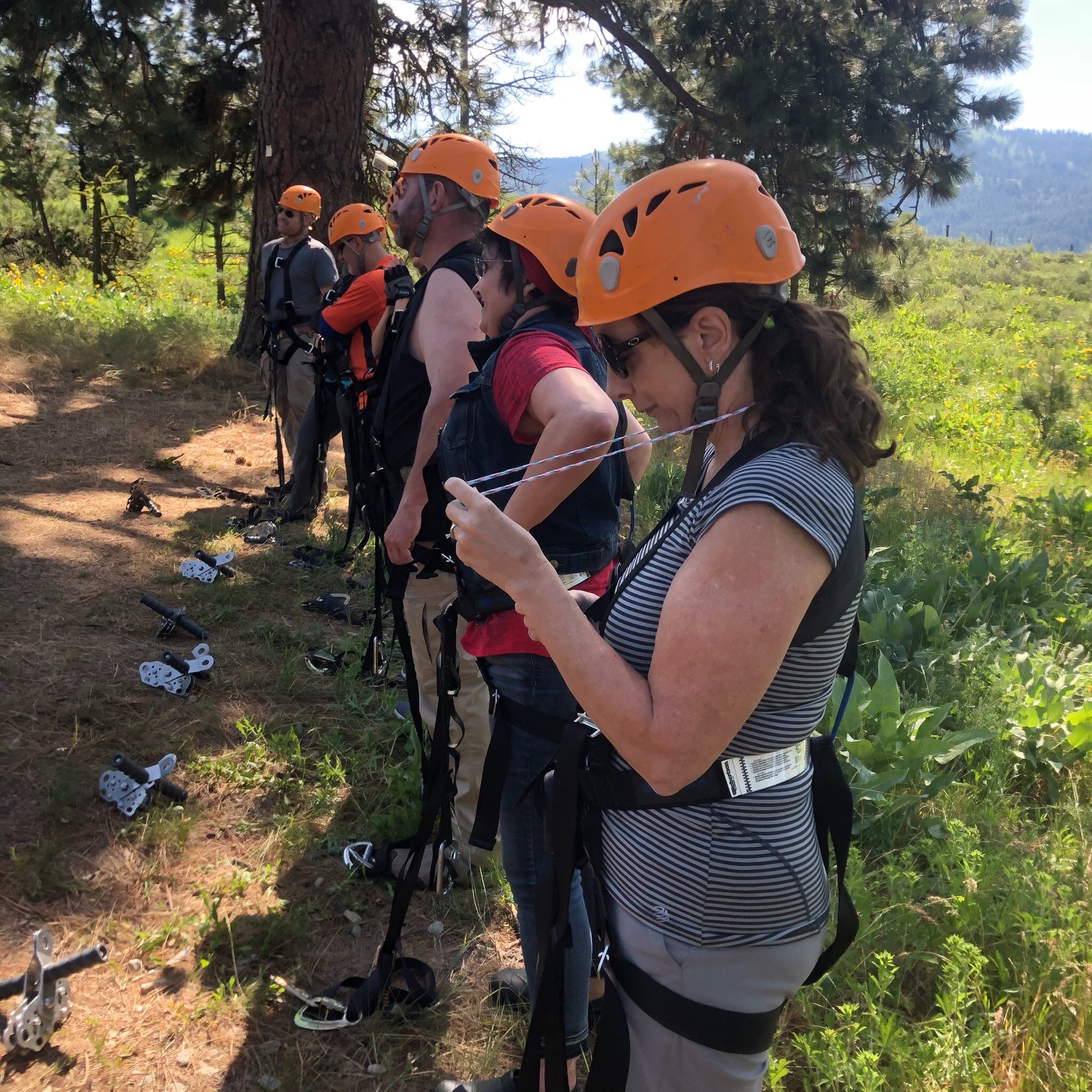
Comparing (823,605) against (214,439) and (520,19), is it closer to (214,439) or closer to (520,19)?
(214,439)

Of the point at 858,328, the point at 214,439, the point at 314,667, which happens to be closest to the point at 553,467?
the point at 314,667

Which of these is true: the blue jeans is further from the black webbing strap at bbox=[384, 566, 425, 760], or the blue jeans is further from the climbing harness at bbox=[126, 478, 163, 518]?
the climbing harness at bbox=[126, 478, 163, 518]

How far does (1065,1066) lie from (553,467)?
6.17 ft

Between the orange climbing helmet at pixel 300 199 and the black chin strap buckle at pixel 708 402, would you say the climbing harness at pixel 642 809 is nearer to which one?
the black chin strap buckle at pixel 708 402

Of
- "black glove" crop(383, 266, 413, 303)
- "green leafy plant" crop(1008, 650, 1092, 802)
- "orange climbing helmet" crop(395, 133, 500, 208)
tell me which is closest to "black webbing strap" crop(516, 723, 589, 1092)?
"orange climbing helmet" crop(395, 133, 500, 208)

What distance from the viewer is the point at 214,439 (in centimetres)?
873

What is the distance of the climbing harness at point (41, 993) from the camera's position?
2.36 m

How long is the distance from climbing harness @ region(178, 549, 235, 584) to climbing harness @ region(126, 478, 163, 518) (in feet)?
3.59

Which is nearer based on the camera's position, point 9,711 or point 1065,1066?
point 1065,1066

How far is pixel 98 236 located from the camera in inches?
672

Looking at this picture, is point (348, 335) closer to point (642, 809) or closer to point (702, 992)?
point (642, 809)

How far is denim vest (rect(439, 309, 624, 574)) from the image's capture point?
214 centimetres

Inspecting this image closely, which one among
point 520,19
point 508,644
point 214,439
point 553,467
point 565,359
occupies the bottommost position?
point 214,439

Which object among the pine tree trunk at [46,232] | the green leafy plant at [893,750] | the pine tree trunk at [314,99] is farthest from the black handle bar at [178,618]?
the pine tree trunk at [46,232]
